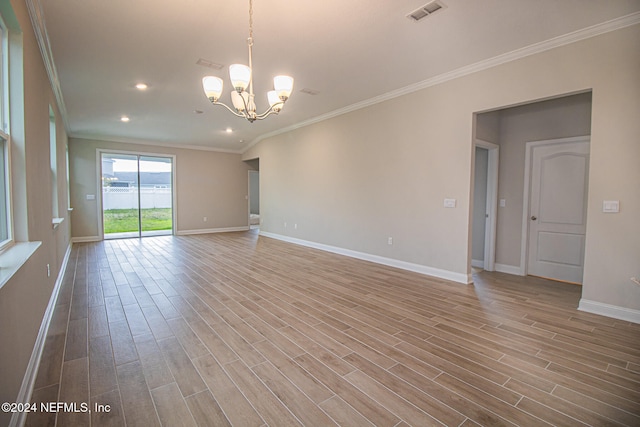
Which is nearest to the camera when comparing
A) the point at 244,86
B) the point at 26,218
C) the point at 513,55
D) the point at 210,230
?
the point at 26,218

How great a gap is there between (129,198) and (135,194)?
190 mm

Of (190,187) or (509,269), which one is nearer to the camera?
(509,269)

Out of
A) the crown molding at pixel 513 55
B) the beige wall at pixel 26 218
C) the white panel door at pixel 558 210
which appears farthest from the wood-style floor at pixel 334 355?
the crown molding at pixel 513 55

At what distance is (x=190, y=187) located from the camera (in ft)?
30.6

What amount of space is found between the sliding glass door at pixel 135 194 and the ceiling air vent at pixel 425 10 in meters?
8.30

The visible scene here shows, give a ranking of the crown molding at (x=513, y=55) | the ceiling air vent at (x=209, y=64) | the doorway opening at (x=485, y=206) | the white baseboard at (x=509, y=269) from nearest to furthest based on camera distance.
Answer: the crown molding at (x=513, y=55) < the ceiling air vent at (x=209, y=64) < the white baseboard at (x=509, y=269) < the doorway opening at (x=485, y=206)

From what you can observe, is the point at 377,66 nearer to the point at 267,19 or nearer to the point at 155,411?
the point at 267,19

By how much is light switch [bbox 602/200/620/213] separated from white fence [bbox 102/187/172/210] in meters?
9.70

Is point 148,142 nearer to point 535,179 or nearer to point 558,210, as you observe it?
point 535,179

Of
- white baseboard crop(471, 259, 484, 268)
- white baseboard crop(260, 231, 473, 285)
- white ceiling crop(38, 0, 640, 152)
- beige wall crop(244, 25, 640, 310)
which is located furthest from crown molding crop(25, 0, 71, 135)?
white baseboard crop(471, 259, 484, 268)

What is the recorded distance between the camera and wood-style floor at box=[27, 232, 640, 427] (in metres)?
1.70

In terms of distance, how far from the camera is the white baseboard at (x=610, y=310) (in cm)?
289

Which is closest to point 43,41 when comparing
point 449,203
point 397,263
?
point 449,203

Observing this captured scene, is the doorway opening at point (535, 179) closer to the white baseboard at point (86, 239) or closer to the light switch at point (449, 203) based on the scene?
the light switch at point (449, 203)
